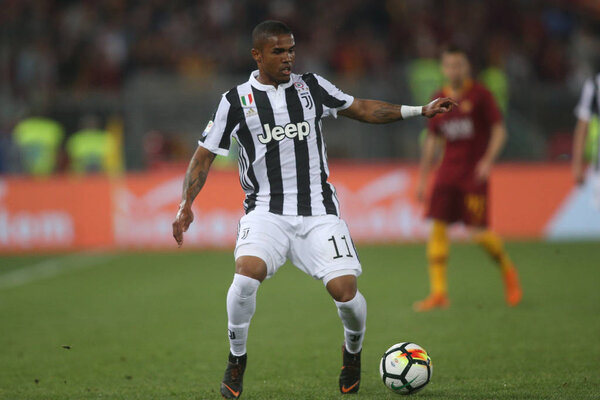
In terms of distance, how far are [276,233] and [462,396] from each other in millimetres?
1400

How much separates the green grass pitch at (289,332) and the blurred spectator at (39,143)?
198 inches

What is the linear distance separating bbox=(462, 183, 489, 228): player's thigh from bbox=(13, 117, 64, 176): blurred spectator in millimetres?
10659

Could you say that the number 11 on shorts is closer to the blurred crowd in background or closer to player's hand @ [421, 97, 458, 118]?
player's hand @ [421, 97, 458, 118]

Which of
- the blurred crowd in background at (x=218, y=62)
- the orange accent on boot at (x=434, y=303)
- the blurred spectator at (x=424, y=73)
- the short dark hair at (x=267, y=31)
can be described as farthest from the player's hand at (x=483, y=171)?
the blurred spectator at (x=424, y=73)

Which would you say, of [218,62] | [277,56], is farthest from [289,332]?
[218,62]

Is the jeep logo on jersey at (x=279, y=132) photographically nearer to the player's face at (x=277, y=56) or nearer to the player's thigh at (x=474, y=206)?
the player's face at (x=277, y=56)

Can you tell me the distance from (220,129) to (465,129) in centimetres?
380

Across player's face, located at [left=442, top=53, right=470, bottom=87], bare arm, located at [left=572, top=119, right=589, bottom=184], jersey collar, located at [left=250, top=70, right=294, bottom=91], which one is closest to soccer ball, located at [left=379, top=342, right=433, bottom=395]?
jersey collar, located at [left=250, top=70, right=294, bottom=91]

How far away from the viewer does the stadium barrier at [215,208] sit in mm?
14617

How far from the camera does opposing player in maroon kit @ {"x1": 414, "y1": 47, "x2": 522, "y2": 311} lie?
27.8ft

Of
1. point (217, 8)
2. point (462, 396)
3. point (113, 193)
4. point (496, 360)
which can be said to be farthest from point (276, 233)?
point (217, 8)

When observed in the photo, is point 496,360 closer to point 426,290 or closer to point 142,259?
point 426,290

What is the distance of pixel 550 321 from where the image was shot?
24.8 feet

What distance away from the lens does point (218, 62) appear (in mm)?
19125
